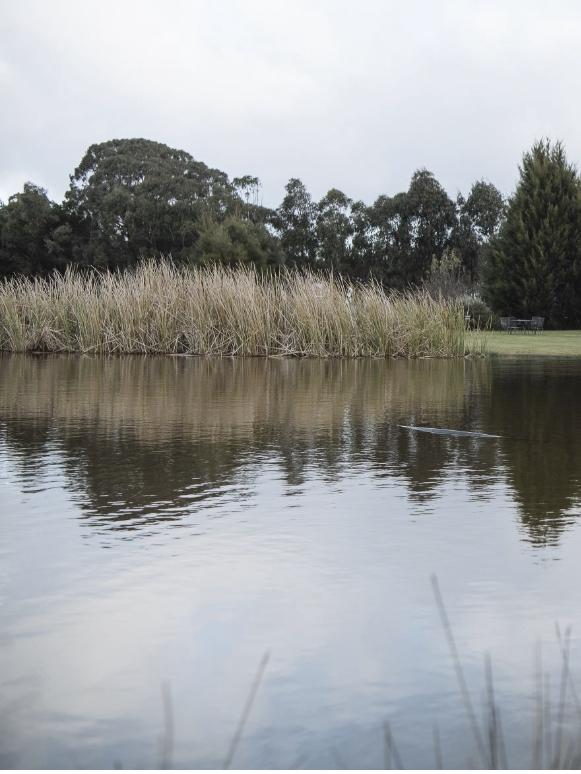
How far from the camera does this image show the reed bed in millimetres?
14742

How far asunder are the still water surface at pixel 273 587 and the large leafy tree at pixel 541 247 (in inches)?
919

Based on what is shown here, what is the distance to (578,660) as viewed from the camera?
204 cm

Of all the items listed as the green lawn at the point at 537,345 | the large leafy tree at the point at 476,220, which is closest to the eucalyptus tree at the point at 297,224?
the large leafy tree at the point at 476,220

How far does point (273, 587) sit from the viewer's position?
8.25ft

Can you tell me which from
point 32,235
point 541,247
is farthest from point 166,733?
point 32,235

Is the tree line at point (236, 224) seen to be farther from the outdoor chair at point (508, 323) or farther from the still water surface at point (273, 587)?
the still water surface at point (273, 587)

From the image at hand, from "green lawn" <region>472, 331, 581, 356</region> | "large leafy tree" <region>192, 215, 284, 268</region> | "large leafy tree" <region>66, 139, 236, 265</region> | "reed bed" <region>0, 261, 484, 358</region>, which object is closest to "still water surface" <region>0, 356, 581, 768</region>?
"reed bed" <region>0, 261, 484, 358</region>

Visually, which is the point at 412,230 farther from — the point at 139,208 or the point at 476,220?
the point at 139,208

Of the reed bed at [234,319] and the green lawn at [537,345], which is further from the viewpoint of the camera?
the green lawn at [537,345]

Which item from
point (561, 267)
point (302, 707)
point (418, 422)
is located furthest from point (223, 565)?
point (561, 267)

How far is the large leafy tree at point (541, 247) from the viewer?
92.3 ft

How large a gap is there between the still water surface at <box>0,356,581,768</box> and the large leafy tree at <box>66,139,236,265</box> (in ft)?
117

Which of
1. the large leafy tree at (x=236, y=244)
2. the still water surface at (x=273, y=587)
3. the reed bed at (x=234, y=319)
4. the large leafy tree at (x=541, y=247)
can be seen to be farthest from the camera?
the large leafy tree at (x=236, y=244)

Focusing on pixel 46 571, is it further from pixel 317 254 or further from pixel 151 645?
pixel 317 254
